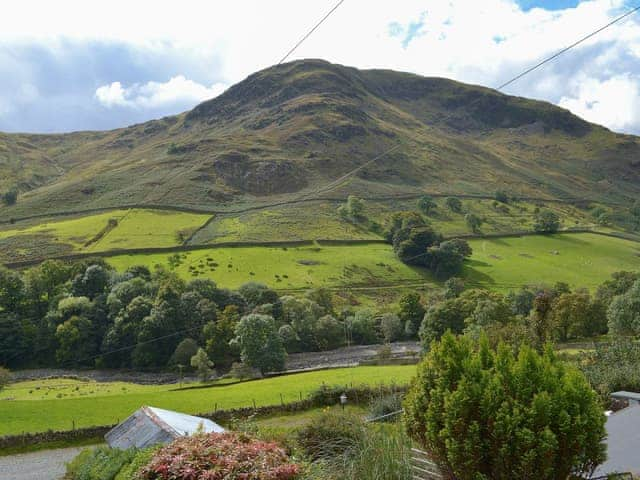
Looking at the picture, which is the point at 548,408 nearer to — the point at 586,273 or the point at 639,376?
the point at 639,376

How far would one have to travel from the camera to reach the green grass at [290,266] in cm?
7656

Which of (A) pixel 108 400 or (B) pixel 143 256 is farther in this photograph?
(B) pixel 143 256

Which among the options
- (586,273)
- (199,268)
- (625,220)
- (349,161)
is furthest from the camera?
(349,161)

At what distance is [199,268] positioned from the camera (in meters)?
77.8

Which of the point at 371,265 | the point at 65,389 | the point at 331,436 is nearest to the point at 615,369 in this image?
the point at 331,436

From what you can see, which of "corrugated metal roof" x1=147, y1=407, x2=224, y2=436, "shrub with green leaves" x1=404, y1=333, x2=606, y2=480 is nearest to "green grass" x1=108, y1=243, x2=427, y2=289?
"corrugated metal roof" x1=147, y1=407, x2=224, y2=436

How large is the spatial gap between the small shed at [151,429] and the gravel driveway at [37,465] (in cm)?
837

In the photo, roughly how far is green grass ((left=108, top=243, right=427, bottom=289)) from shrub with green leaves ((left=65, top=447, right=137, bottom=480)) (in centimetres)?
5952

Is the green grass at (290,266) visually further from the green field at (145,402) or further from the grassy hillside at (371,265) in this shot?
the green field at (145,402)

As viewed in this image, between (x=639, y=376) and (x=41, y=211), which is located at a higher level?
(x=41, y=211)

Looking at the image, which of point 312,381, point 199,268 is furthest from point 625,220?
point 312,381

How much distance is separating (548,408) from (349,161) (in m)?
158

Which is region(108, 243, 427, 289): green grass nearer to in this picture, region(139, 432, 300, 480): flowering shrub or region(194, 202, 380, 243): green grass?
region(194, 202, 380, 243): green grass

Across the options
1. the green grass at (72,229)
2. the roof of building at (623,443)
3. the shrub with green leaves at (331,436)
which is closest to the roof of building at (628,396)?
the roof of building at (623,443)
